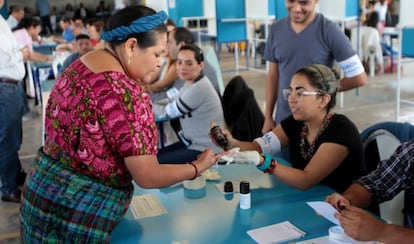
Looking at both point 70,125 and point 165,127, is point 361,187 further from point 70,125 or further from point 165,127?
point 165,127

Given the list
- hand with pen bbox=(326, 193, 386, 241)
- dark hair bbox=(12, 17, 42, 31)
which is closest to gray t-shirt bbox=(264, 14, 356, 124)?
hand with pen bbox=(326, 193, 386, 241)

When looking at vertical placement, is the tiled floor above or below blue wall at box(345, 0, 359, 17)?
below

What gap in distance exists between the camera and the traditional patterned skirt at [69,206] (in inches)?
51.1

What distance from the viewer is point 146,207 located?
1.66m

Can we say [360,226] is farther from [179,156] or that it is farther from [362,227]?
[179,156]

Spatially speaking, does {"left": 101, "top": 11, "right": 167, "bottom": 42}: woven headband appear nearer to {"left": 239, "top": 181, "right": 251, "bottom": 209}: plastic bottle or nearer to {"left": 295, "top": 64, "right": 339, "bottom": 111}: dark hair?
{"left": 239, "top": 181, "right": 251, "bottom": 209}: plastic bottle

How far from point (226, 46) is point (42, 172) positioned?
11716mm

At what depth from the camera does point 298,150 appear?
6.64 ft

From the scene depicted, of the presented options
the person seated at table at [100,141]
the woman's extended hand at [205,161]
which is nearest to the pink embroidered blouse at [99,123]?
the person seated at table at [100,141]

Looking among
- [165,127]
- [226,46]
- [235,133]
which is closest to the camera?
[235,133]

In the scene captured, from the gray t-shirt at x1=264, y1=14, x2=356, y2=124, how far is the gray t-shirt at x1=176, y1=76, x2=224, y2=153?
0.53 meters

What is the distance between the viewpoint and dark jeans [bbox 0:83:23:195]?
320cm

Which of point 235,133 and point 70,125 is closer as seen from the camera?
point 70,125

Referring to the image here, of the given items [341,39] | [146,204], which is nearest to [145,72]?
[146,204]
